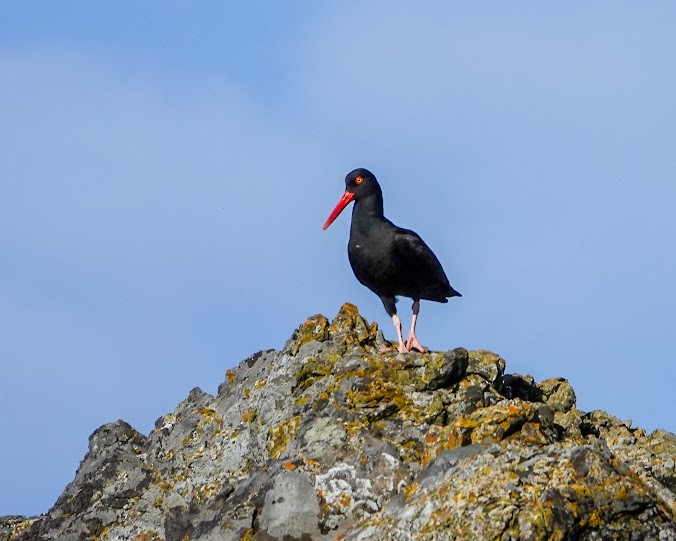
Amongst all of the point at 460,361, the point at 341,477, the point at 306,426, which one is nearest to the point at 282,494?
the point at 341,477

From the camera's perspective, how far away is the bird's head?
1490 cm

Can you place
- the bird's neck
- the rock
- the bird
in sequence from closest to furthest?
the rock < the bird < the bird's neck

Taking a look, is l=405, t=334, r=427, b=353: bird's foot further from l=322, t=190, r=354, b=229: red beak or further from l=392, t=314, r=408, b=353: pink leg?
l=322, t=190, r=354, b=229: red beak

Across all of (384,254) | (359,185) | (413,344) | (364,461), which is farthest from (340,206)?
(364,461)

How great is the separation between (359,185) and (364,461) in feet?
21.6

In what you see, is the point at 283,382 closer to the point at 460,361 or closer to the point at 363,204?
the point at 460,361

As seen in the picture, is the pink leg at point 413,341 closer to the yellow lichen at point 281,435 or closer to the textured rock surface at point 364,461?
the textured rock surface at point 364,461

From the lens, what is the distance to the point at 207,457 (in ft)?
34.8

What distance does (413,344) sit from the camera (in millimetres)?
13398

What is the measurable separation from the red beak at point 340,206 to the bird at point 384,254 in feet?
0.10

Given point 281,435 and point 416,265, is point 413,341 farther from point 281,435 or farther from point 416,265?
point 281,435

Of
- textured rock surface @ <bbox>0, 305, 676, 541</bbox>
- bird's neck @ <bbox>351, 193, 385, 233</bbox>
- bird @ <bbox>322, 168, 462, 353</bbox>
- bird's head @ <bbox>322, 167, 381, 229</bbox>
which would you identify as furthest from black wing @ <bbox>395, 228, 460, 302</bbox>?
textured rock surface @ <bbox>0, 305, 676, 541</bbox>

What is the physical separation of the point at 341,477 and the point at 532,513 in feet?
7.37

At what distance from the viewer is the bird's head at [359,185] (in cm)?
1490
